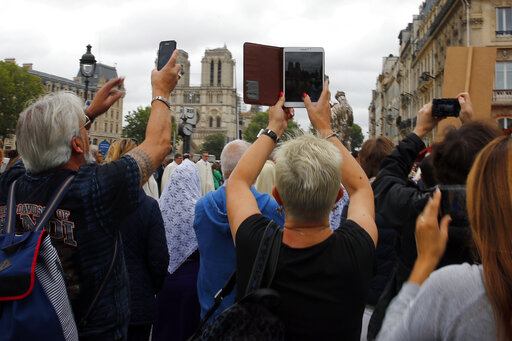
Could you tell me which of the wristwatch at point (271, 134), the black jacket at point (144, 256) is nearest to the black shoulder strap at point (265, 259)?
the wristwatch at point (271, 134)

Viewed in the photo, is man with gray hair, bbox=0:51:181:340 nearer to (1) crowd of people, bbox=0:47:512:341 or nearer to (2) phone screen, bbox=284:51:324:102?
(1) crowd of people, bbox=0:47:512:341

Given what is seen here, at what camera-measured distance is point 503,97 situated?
77.3 ft

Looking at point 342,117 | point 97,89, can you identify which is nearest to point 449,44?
A: point 342,117

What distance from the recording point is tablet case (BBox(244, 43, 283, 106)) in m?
2.29

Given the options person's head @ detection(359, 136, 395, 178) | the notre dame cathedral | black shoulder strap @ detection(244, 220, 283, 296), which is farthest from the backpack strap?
the notre dame cathedral

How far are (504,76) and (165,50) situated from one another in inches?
1026

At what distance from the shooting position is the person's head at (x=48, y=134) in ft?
6.97

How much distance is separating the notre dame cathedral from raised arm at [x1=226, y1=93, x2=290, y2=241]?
123m

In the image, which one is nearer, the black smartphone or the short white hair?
the short white hair

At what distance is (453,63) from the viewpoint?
361cm

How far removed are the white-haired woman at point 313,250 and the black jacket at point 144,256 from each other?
1.63 meters

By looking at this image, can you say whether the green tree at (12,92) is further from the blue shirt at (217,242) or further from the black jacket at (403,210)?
the black jacket at (403,210)

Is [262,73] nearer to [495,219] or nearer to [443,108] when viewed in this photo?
[443,108]

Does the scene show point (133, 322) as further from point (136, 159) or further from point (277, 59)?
point (277, 59)
